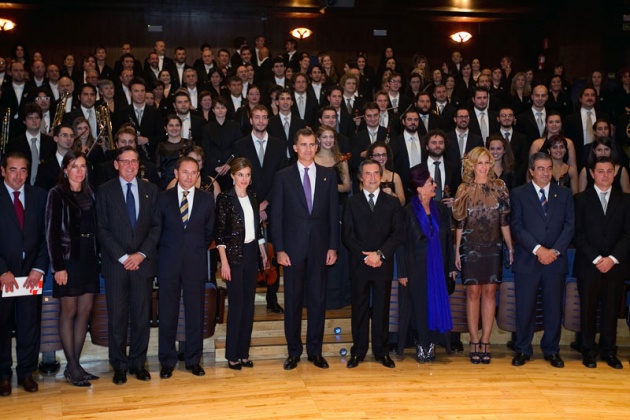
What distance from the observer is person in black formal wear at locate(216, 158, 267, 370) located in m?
5.80

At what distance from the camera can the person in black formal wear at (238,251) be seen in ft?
19.0

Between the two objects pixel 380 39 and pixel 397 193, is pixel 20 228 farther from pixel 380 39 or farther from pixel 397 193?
pixel 380 39

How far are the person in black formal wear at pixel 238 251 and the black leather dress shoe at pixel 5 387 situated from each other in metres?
1.44

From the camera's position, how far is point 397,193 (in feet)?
22.1

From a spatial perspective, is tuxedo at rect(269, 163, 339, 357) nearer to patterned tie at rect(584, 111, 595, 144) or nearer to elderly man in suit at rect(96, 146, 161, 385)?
elderly man in suit at rect(96, 146, 161, 385)

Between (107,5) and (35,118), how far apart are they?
6.88 meters

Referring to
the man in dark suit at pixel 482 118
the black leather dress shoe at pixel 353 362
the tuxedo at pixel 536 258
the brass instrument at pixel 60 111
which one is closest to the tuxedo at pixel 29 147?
the brass instrument at pixel 60 111

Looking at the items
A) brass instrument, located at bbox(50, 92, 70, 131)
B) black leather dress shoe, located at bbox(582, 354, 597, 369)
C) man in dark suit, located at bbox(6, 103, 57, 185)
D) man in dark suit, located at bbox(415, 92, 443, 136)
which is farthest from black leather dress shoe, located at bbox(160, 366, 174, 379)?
man in dark suit, located at bbox(415, 92, 443, 136)

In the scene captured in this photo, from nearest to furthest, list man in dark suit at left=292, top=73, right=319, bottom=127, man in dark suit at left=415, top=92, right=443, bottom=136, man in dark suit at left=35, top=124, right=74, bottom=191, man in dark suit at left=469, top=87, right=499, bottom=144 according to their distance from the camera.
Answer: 1. man in dark suit at left=35, top=124, right=74, bottom=191
2. man in dark suit at left=469, top=87, right=499, bottom=144
3. man in dark suit at left=415, top=92, right=443, bottom=136
4. man in dark suit at left=292, top=73, right=319, bottom=127

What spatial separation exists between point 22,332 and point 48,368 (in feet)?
1.56

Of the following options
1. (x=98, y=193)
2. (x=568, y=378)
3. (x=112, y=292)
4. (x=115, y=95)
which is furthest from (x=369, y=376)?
(x=115, y=95)

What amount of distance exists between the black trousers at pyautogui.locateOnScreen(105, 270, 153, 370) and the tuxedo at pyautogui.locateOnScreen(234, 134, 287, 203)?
1524mm

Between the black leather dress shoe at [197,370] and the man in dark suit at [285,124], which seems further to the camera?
the man in dark suit at [285,124]

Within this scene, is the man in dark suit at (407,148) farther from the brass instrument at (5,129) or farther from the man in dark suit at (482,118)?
the brass instrument at (5,129)
